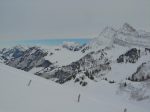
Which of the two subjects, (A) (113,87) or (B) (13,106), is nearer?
(B) (13,106)

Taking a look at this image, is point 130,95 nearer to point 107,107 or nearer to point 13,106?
point 107,107

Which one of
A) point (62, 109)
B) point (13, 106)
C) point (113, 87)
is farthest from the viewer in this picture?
point (113, 87)

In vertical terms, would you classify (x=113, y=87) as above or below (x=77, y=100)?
below

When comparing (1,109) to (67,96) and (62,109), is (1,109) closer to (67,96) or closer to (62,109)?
(62,109)

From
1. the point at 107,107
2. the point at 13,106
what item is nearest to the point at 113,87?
the point at 107,107

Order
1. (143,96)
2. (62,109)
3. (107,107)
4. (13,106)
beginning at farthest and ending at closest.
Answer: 1. (143,96)
2. (107,107)
3. (62,109)
4. (13,106)

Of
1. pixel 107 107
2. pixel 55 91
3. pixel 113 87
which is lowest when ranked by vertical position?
pixel 113 87

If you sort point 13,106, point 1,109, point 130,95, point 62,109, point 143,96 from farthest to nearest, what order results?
point 130,95 < point 143,96 < point 62,109 < point 13,106 < point 1,109

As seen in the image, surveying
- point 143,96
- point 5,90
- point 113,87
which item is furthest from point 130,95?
point 5,90

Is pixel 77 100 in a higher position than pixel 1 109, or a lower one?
lower
